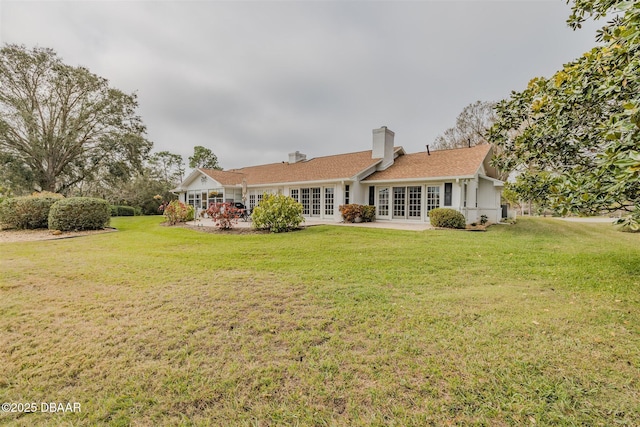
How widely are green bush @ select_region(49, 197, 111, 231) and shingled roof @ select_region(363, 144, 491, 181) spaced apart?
14.6 meters

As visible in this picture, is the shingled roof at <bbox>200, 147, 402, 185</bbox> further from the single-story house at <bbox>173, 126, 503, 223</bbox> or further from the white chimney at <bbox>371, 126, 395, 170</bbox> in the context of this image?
the white chimney at <bbox>371, 126, 395, 170</bbox>

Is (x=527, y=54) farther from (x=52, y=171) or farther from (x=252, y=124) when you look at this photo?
(x=52, y=171)

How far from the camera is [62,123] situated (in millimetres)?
23750

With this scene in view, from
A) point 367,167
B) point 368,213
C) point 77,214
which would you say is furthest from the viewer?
point 367,167

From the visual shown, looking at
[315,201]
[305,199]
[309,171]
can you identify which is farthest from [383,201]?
[309,171]

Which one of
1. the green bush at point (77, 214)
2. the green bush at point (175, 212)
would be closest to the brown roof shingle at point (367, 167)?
the green bush at point (175, 212)

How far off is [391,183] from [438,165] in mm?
2807

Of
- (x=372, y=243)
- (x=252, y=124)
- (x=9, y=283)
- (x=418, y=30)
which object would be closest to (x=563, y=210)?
(x=372, y=243)

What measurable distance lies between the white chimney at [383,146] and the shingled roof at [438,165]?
1.74 ft

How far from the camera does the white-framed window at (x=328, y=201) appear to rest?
17.7 metres

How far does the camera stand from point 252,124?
22.7 metres

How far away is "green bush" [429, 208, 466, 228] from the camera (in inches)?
521

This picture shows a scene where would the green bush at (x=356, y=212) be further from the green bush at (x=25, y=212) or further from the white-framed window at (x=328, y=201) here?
the green bush at (x=25, y=212)

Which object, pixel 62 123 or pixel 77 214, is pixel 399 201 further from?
pixel 62 123
